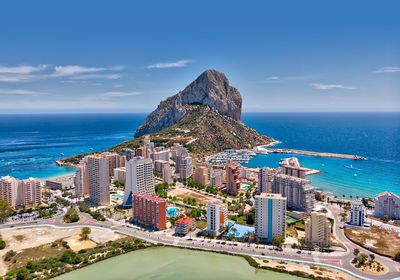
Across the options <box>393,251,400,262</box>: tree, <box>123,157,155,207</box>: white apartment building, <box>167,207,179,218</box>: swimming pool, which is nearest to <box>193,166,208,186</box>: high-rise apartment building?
<box>123,157,155,207</box>: white apartment building

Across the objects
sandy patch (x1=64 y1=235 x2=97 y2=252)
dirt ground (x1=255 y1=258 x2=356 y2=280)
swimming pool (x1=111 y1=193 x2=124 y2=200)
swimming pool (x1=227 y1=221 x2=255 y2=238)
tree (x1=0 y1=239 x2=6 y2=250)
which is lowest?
dirt ground (x1=255 y1=258 x2=356 y2=280)

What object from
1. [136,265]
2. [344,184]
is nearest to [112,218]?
[136,265]

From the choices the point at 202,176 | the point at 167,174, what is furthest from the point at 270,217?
the point at 167,174

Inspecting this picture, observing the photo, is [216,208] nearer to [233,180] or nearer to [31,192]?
[233,180]

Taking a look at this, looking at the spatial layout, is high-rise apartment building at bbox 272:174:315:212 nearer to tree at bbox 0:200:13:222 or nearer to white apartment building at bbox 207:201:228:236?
white apartment building at bbox 207:201:228:236

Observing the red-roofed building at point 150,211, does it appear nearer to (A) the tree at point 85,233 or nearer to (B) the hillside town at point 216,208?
(B) the hillside town at point 216,208

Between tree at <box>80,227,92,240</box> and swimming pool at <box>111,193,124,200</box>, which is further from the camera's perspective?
swimming pool at <box>111,193,124,200</box>

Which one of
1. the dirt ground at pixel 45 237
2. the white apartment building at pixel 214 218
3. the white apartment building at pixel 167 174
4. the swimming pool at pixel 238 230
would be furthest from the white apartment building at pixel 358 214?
the white apartment building at pixel 167 174
